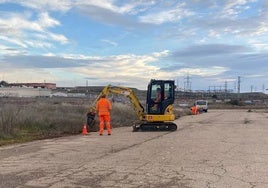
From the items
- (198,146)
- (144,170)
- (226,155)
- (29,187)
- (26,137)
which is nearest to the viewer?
(29,187)

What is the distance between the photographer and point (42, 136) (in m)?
22.2

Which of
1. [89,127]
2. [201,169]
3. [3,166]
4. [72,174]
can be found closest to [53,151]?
[3,166]

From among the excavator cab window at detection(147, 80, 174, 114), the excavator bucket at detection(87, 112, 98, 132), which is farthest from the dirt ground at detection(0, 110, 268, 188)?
the excavator cab window at detection(147, 80, 174, 114)

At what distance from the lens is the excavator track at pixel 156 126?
2662 centimetres

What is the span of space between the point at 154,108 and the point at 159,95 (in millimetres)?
921

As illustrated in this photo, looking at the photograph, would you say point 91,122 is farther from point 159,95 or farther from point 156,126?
point 159,95

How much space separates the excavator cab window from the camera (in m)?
27.5

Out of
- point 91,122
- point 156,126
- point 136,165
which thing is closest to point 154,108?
point 156,126

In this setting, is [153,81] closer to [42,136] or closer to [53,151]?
[42,136]

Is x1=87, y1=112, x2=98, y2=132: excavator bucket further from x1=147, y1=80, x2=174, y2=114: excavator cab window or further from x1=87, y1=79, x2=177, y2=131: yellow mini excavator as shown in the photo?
x1=147, y1=80, x2=174, y2=114: excavator cab window

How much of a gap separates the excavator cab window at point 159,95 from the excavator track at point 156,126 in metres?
0.85

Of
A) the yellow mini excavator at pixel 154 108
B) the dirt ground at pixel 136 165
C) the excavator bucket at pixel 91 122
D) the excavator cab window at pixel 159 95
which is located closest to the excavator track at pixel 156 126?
the yellow mini excavator at pixel 154 108

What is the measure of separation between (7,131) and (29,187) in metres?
12.9

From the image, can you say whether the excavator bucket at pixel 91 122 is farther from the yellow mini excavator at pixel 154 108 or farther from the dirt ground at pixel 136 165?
the dirt ground at pixel 136 165
